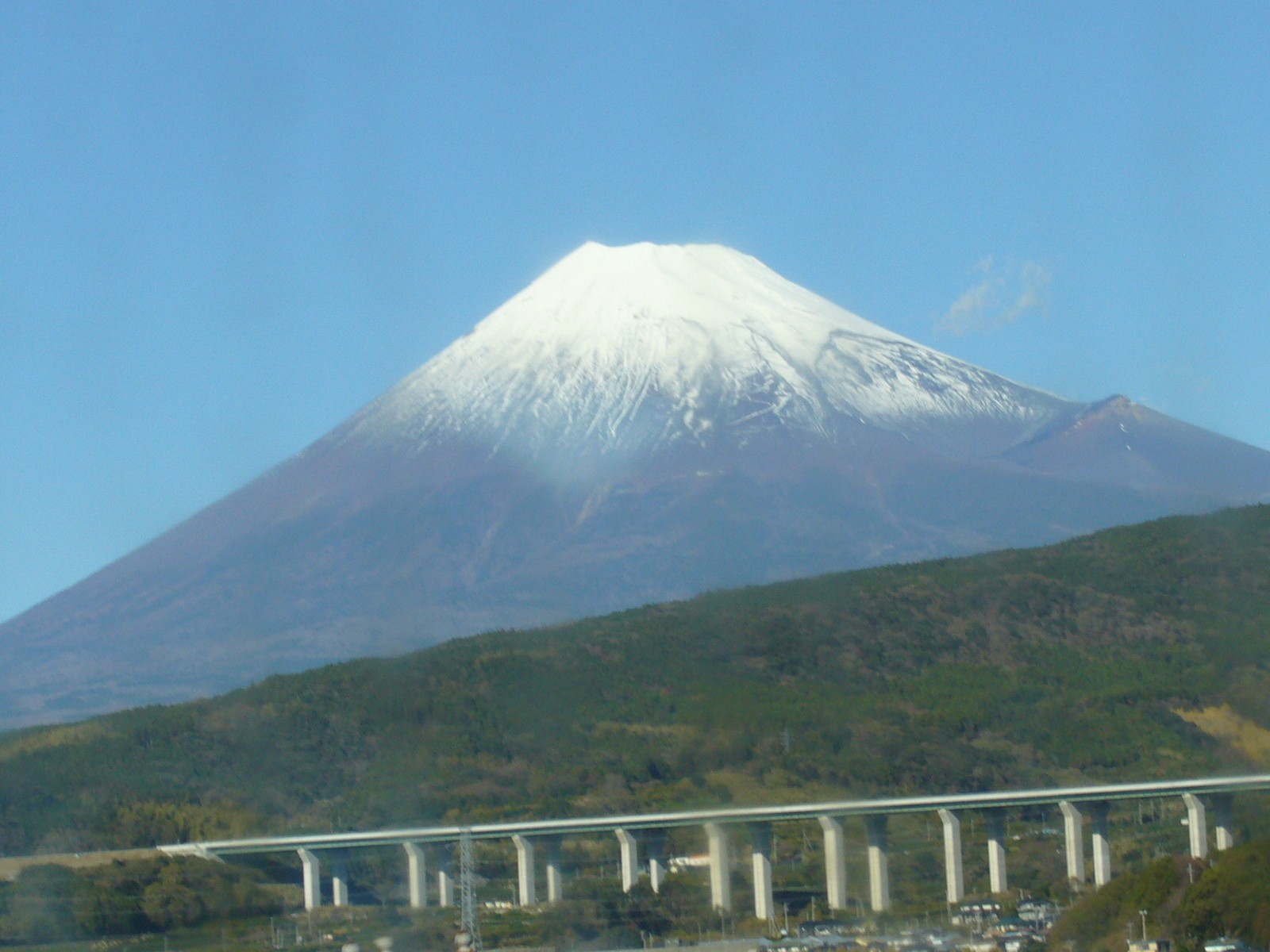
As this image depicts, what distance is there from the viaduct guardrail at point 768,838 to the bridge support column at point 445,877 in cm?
4

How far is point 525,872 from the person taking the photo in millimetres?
49625

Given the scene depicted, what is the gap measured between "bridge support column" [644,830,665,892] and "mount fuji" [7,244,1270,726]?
50059 mm

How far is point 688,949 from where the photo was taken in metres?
39.0

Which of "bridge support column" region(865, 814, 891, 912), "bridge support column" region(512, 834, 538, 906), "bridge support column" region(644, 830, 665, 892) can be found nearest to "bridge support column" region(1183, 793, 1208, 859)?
"bridge support column" region(865, 814, 891, 912)

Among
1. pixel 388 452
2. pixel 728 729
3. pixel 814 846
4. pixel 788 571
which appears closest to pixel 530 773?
pixel 728 729

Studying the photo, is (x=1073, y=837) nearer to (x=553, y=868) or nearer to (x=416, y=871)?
(x=553, y=868)

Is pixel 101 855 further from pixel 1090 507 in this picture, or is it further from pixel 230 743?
pixel 1090 507

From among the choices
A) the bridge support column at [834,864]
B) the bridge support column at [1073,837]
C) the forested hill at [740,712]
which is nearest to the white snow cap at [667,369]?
the forested hill at [740,712]

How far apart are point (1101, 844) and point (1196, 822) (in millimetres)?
2408

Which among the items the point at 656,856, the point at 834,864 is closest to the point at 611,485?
the point at 656,856

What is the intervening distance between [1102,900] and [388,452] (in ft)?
394

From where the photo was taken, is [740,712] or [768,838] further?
[740,712]

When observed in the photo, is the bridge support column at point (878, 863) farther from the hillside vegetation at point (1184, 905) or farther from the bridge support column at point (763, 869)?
the hillside vegetation at point (1184, 905)

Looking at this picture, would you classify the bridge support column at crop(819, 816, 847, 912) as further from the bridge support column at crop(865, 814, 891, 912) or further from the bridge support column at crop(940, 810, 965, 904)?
the bridge support column at crop(940, 810, 965, 904)
